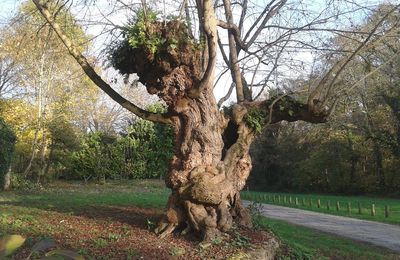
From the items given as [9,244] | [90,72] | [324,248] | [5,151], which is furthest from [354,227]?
[9,244]

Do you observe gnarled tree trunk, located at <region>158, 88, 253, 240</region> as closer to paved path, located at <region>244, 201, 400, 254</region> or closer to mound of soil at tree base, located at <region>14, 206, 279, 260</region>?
mound of soil at tree base, located at <region>14, 206, 279, 260</region>

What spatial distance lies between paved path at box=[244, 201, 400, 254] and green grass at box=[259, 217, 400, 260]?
0.79 m

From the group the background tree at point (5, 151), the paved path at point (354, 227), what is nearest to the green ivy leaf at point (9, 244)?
the paved path at point (354, 227)

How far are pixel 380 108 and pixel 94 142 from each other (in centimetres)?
2323

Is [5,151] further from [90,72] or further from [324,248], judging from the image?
[324,248]

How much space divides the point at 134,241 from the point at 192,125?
91.2 inches

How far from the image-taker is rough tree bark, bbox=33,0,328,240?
26.5 feet

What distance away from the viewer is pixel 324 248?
11391 mm

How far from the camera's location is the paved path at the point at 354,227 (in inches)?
540

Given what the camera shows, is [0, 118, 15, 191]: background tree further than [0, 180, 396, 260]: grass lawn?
Yes

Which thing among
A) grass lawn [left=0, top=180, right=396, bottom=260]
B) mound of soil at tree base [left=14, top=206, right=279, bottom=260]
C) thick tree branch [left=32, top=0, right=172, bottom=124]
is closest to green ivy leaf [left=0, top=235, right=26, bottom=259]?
grass lawn [left=0, top=180, right=396, bottom=260]

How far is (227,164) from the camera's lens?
8.98 m

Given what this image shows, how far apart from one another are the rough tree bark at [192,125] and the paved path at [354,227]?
3.23 meters

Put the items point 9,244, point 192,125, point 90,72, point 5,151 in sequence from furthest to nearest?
point 5,151 < point 90,72 < point 192,125 < point 9,244
